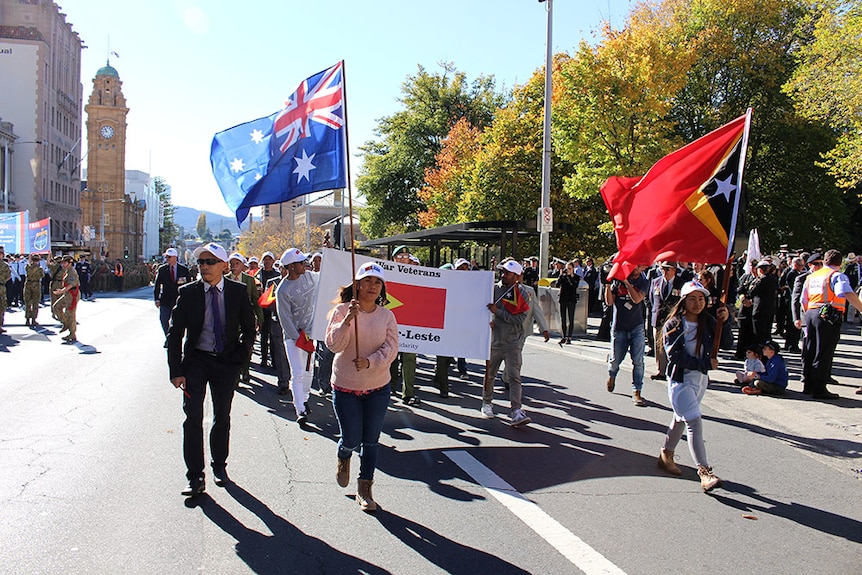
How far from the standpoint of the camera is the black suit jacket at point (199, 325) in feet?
18.2

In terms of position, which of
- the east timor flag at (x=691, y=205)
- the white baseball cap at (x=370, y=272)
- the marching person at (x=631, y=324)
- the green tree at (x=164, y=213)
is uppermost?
the green tree at (x=164, y=213)

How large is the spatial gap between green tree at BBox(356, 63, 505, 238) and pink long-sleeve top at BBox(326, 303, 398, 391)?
46.5 metres

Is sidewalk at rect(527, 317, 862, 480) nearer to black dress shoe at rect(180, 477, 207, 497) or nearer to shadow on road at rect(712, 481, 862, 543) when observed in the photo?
shadow on road at rect(712, 481, 862, 543)

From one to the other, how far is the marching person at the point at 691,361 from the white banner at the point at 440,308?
2.76m

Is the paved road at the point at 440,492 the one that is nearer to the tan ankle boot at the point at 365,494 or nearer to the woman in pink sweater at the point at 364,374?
the tan ankle boot at the point at 365,494

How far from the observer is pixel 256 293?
11.0m

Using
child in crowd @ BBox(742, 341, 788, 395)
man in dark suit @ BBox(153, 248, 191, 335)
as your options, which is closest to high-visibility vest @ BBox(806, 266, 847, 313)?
child in crowd @ BBox(742, 341, 788, 395)

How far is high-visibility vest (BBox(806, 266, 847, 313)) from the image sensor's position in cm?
962

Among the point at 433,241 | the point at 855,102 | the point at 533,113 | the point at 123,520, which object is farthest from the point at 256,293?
the point at 533,113

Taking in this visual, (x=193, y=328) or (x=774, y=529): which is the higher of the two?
(x=193, y=328)

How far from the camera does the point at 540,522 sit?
17.1 ft

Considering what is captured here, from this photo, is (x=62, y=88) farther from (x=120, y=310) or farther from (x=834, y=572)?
(x=834, y=572)

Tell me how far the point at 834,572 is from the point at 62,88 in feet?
300

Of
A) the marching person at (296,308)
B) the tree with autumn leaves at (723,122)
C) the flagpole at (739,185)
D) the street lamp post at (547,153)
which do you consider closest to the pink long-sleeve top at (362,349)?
the marching person at (296,308)
